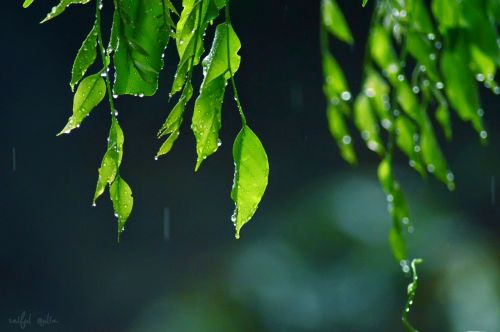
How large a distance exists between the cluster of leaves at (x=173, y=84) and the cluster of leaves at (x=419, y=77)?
309mm

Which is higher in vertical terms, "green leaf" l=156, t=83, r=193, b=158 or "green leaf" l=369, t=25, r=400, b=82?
"green leaf" l=156, t=83, r=193, b=158

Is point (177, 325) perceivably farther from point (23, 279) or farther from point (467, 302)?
point (467, 302)

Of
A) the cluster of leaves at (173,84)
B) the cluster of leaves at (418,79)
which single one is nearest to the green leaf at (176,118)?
the cluster of leaves at (173,84)

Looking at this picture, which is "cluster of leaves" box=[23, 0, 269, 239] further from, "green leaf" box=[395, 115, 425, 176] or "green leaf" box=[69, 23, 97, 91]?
"green leaf" box=[395, 115, 425, 176]

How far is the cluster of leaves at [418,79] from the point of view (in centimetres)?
88

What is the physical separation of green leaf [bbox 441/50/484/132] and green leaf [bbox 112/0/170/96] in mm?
348

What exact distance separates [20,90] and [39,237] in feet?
2.30

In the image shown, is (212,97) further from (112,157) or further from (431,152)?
(431,152)

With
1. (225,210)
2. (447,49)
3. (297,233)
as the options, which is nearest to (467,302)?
(297,233)

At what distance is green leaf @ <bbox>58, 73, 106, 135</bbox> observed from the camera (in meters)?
0.69

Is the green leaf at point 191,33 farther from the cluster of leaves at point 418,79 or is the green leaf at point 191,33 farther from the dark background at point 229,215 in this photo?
the dark background at point 229,215

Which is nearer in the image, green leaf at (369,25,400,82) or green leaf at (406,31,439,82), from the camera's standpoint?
green leaf at (406,31,439,82)

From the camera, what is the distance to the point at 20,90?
153 inches

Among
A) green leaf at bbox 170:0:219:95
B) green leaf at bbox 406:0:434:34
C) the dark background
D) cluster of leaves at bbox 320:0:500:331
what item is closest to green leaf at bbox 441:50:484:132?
cluster of leaves at bbox 320:0:500:331
